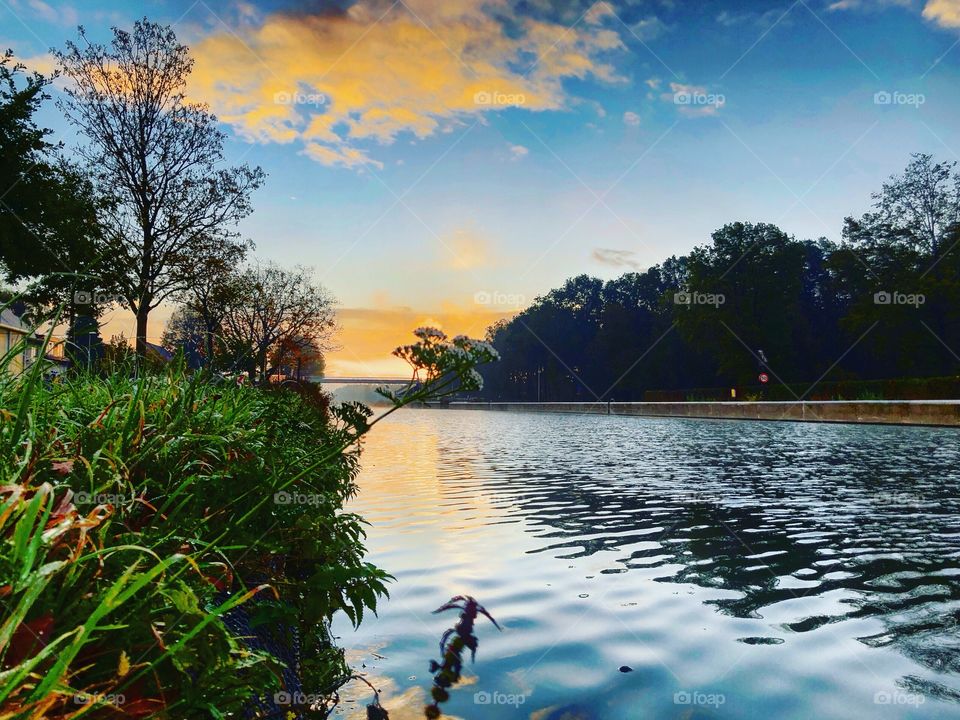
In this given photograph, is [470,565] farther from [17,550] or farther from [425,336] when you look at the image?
[17,550]

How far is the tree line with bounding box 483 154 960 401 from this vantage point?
55594 millimetres

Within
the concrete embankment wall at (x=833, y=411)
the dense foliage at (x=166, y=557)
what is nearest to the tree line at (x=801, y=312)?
the concrete embankment wall at (x=833, y=411)

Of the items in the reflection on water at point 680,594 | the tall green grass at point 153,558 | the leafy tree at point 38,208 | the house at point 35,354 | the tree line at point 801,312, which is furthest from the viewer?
the tree line at point 801,312

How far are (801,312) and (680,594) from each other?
85580mm

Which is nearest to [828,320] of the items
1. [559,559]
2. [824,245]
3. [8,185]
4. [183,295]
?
[824,245]

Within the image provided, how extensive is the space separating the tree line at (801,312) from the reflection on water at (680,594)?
145 ft

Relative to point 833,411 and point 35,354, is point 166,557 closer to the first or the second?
point 35,354

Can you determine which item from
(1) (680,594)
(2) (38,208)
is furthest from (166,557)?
(2) (38,208)

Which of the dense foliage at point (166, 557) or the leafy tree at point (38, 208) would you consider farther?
the leafy tree at point (38, 208)

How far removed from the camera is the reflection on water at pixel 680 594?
3.89m

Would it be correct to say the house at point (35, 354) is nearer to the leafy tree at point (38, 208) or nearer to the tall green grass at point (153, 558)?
the tall green grass at point (153, 558)

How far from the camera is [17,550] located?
1.61 m

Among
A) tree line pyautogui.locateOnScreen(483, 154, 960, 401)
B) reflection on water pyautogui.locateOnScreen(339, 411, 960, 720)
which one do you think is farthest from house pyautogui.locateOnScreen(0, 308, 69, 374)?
tree line pyautogui.locateOnScreen(483, 154, 960, 401)

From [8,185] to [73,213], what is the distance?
2.54 metres
